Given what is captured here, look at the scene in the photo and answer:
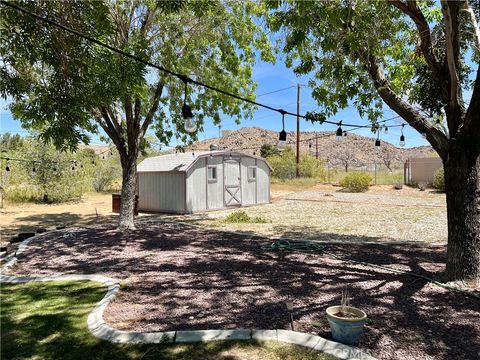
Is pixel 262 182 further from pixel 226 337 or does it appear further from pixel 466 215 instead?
pixel 226 337

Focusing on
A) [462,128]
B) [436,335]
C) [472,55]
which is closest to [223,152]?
[472,55]

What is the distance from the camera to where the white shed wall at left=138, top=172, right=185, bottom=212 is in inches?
676

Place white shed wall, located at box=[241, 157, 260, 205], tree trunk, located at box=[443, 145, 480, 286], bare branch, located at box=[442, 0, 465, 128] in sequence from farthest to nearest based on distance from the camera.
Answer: white shed wall, located at box=[241, 157, 260, 205], tree trunk, located at box=[443, 145, 480, 286], bare branch, located at box=[442, 0, 465, 128]

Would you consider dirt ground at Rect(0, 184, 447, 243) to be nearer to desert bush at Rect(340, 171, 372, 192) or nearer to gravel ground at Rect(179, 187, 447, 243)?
gravel ground at Rect(179, 187, 447, 243)

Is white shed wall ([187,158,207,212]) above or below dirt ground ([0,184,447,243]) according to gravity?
above

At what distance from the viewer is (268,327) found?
4.04m

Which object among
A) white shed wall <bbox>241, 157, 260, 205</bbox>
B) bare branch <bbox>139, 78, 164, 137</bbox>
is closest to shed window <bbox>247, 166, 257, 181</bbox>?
white shed wall <bbox>241, 157, 260, 205</bbox>

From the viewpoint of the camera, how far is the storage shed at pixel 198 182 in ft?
56.4

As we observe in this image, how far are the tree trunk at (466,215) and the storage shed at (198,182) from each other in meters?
12.5

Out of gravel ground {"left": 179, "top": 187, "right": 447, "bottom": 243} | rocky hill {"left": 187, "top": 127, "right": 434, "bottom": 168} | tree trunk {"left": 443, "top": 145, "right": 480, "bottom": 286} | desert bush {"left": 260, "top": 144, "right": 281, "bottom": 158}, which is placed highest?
rocky hill {"left": 187, "top": 127, "right": 434, "bottom": 168}

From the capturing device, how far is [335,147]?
74.2m

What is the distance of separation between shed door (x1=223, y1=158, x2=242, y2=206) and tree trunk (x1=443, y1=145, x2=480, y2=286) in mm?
13846

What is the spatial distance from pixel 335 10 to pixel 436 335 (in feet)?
13.5

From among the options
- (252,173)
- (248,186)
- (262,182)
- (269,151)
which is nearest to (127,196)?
(248,186)
